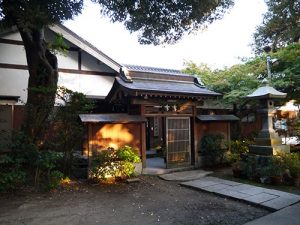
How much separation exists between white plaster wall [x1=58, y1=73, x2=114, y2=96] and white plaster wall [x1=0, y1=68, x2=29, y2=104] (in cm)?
171

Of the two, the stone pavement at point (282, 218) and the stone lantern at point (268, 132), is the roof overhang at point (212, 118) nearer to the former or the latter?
the stone lantern at point (268, 132)

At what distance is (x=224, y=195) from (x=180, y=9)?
6.36 m

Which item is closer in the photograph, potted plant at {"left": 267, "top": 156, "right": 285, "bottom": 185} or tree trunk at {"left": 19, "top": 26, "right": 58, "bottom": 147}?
tree trunk at {"left": 19, "top": 26, "right": 58, "bottom": 147}

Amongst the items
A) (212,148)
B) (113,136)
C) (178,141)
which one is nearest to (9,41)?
(113,136)

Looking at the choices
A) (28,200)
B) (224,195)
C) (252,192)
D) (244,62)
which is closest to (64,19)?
(28,200)

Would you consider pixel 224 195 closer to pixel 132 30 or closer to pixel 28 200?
pixel 28 200

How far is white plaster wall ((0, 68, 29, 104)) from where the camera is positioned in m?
13.0

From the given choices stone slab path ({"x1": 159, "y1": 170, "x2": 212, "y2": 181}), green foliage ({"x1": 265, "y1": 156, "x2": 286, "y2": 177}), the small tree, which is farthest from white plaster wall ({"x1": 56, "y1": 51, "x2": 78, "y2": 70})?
green foliage ({"x1": 265, "y1": 156, "x2": 286, "y2": 177})

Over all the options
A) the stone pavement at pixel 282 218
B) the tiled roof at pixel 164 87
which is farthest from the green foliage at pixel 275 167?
the tiled roof at pixel 164 87

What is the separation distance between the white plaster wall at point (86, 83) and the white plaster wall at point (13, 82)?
1.71 m

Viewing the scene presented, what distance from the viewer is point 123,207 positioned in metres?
7.32

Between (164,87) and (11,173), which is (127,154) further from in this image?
(11,173)

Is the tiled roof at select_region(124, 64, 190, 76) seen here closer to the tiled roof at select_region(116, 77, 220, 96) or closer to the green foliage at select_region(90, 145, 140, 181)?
the tiled roof at select_region(116, 77, 220, 96)

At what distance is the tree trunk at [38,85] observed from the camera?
30.7 feet
